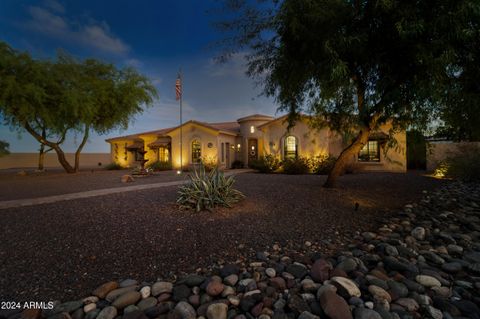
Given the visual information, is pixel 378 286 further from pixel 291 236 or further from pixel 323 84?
pixel 323 84

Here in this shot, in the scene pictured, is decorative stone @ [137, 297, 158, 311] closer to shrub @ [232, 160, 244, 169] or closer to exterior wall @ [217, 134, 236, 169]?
exterior wall @ [217, 134, 236, 169]

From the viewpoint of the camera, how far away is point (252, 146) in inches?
854

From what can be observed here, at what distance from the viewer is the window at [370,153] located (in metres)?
16.8

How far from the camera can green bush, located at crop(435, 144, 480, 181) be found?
10.5 metres

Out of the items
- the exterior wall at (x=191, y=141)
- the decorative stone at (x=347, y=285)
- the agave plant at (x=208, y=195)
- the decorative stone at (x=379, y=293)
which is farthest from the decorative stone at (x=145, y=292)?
the exterior wall at (x=191, y=141)

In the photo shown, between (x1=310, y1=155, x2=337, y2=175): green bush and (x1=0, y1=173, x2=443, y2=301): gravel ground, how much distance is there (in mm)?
8341

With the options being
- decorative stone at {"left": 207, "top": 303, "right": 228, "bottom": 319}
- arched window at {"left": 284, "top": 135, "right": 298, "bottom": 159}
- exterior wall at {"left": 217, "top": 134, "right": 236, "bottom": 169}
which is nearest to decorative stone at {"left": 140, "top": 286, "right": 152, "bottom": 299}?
decorative stone at {"left": 207, "top": 303, "right": 228, "bottom": 319}

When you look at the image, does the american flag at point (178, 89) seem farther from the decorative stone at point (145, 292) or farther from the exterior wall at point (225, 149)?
the decorative stone at point (145, 292)

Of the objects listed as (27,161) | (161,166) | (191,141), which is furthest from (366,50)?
(27,161)

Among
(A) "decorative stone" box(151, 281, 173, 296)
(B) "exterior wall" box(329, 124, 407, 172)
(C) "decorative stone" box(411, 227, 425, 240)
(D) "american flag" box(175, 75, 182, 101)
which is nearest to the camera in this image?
(A) "decorative stone" box(151, 281, 173, 296)

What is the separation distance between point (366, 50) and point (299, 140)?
38.2ft

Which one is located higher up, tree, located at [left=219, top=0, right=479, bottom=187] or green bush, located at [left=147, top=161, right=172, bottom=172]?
tree, located at [left=219, top=0, right=479, bottom=187]

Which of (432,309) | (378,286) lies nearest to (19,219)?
(378,286)

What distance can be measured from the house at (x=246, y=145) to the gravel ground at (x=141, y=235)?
31.9 ft
